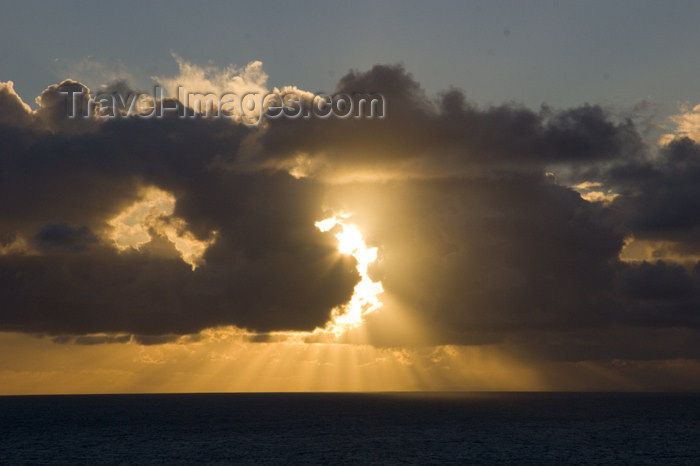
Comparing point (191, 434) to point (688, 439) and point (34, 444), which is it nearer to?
point (34, 444)

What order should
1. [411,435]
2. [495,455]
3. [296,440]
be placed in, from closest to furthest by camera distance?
[495,455] → [296,440] → [411,435]

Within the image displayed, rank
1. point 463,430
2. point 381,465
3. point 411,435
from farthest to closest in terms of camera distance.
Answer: point 463,430
point 411,435
point 381,465

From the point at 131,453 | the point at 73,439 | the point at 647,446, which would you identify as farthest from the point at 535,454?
the point at 73,439

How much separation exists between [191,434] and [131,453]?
46.7 meters

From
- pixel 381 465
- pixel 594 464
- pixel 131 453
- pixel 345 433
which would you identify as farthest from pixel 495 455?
pixel 131 453

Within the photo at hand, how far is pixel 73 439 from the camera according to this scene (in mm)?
169375

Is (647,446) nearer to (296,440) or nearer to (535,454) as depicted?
(535,454)

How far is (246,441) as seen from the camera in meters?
162

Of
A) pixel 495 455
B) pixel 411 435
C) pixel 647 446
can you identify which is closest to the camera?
pixel 495 455

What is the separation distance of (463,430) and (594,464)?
72.5 metres

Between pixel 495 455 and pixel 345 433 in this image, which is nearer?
pixel 495 455

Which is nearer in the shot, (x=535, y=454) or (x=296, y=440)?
(x=535, y=454)

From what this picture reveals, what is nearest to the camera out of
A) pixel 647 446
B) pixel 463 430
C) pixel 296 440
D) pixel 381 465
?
pixel 381 465

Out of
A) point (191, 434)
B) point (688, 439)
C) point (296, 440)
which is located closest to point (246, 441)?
point (296, 440)
